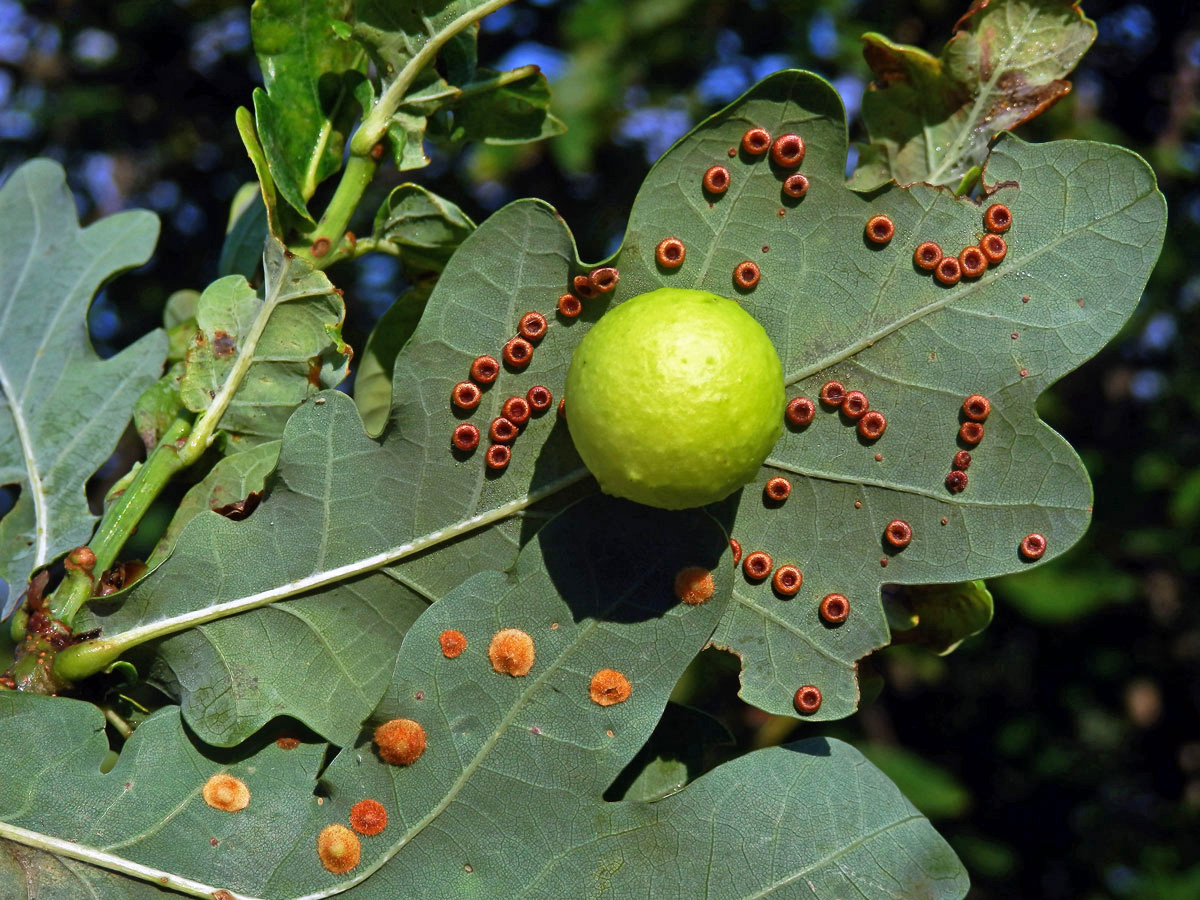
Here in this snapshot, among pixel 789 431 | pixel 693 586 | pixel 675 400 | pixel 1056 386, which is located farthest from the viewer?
pixel 1056 386

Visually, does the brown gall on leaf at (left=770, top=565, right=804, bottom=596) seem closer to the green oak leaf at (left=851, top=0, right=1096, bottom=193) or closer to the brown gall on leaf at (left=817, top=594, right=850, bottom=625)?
the brown gall on leaf at (left=817, top=594, right=850, bottom=625)

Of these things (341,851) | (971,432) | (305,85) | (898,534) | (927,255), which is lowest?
(341,851)

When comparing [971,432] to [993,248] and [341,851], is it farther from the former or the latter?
[341,851]

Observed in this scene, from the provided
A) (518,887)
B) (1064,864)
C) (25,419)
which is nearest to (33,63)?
(25,419)

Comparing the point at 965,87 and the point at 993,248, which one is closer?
the point at 993,248

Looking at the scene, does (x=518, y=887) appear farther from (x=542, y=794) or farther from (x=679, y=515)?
(x=679, y=515)

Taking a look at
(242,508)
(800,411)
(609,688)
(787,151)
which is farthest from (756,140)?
(242,508)
